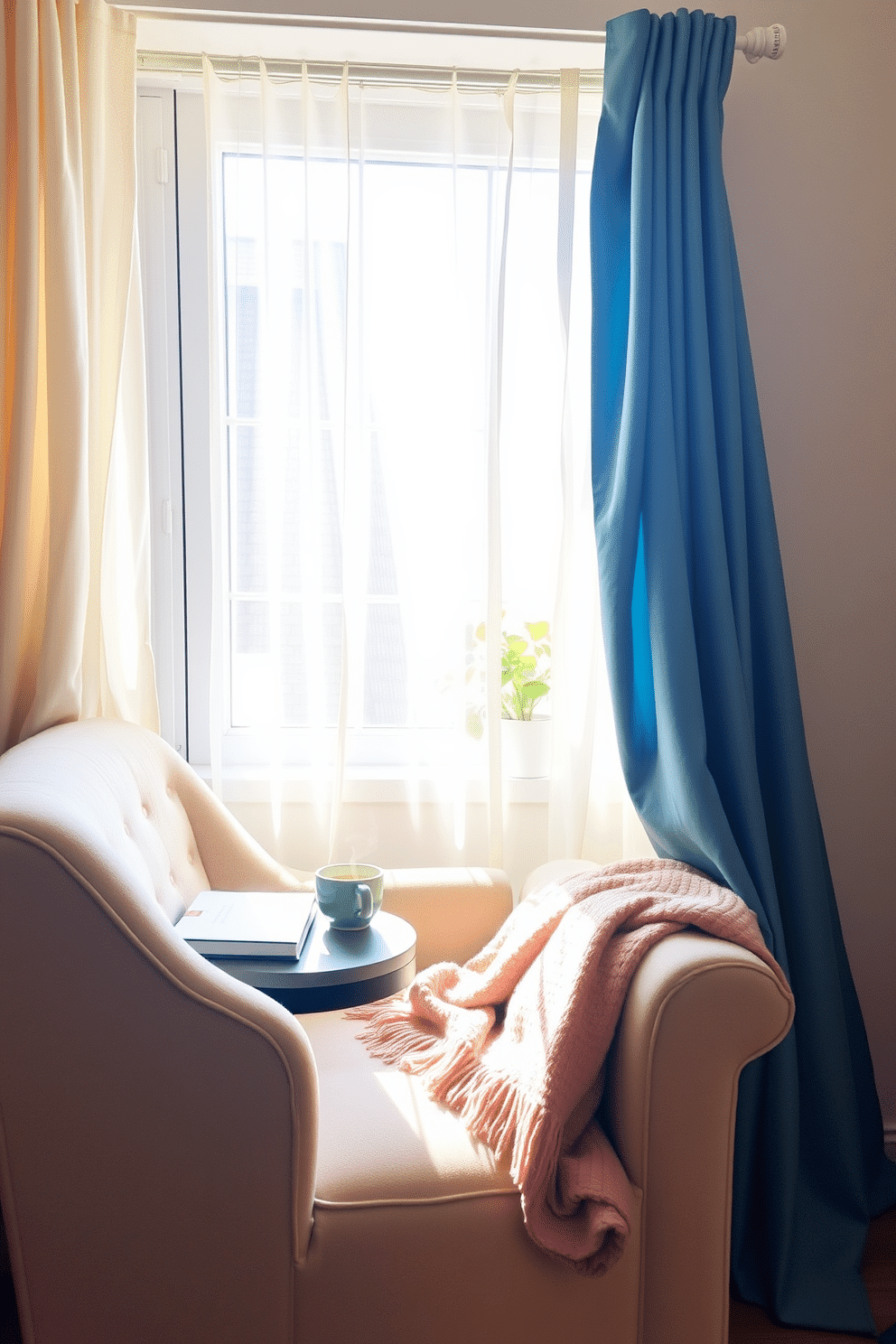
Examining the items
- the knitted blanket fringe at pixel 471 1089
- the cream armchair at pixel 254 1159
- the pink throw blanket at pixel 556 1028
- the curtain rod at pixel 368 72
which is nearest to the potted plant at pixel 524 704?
the pink throw blanket at pixel 556 1028

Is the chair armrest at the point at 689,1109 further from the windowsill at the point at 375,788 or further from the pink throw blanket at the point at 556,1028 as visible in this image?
the windowsill at the point at 375,788

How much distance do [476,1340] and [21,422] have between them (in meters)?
1.59

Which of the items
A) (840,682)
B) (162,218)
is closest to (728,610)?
(840,682)

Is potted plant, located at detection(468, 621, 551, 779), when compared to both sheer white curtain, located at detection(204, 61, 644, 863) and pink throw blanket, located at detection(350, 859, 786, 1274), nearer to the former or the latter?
sheer white curtain, located at detection(204, 61, 644, 863)

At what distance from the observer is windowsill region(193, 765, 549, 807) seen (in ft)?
6.98

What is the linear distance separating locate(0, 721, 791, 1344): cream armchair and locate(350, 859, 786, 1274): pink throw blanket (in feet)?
0.13

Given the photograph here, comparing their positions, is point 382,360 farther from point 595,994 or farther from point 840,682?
point 595,994

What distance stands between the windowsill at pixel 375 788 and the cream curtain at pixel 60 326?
37 centimetres

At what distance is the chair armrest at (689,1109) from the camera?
1.27m

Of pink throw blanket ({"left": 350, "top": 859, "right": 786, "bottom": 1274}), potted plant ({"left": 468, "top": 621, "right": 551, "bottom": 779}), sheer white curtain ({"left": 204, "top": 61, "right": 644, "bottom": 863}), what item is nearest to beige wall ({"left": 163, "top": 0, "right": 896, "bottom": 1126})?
sheer white curtain ({"left": 204, "top": 61, "right": 644, "bottom": 863})

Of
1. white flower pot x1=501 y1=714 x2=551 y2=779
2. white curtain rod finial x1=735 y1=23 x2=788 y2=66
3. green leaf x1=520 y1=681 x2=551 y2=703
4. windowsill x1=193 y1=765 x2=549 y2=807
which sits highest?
white curtain rod finial x1=735 y1=23 x2=788 y2=66

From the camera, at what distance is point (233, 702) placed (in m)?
2.18

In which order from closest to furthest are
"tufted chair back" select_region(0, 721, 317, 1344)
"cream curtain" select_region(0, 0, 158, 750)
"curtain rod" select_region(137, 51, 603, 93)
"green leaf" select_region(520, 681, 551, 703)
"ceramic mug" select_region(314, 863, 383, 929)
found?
"tufted chair back" select_region(0, 721, 317, 1344) → "ceramic mug" select_region(314, 863, 383, 929) → "cream curtain" select_region(0, 0, 158, 750) → "curtain rod" select_region(137, 51, 603, 93) → "green leaf" select_region(520, 681, 551, 703)

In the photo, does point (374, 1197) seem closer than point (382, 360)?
Yes
